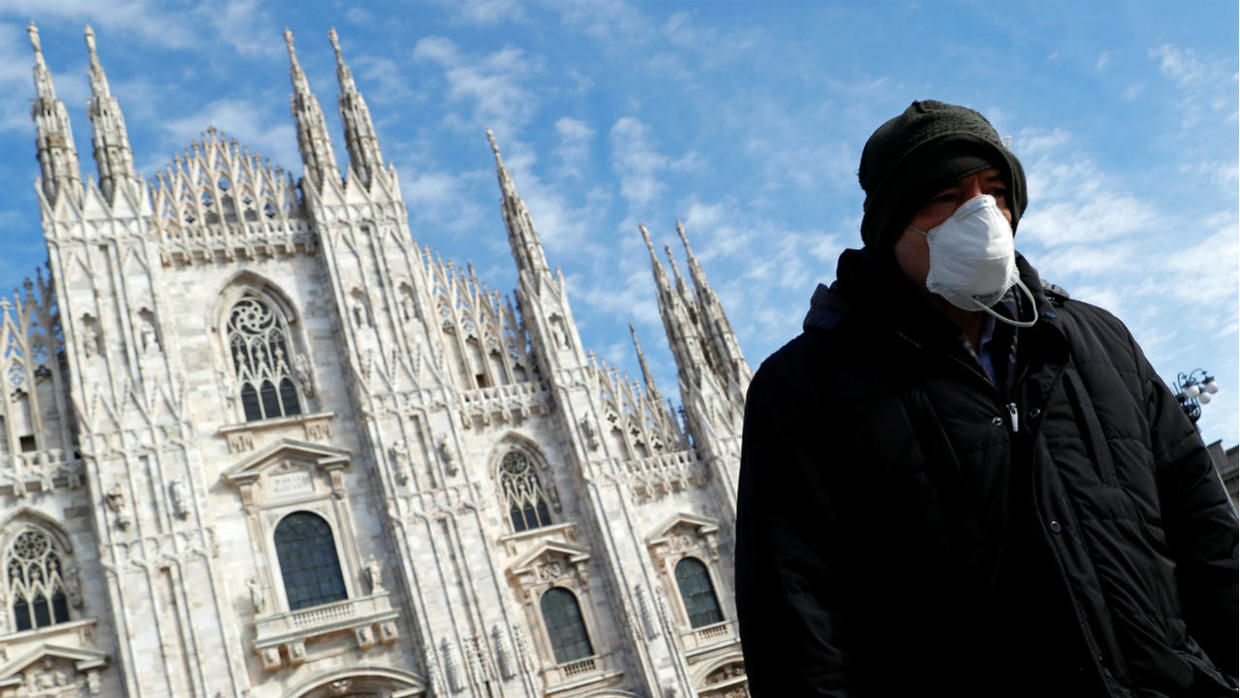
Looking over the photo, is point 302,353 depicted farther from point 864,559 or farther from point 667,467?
point 864,559

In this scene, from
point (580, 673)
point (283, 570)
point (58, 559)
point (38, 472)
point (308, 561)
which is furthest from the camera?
point (580, 673)

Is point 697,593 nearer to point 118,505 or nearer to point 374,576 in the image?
point 374,576

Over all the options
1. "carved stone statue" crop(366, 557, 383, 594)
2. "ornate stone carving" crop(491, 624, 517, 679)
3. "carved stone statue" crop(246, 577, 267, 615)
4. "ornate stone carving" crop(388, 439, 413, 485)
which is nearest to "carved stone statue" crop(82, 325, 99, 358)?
"carved stone statue" crop(246, 577, 267, 615)

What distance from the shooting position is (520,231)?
27.0 m

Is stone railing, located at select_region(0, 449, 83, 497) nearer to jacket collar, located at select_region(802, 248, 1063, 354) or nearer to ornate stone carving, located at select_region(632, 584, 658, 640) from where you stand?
ornate stone carving, located at select_region(632, 584, 658, 640)

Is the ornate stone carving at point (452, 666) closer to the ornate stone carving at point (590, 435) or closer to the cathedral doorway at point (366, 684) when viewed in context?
the cathedral doorway at point (366, 684)

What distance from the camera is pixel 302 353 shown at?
2423 cm

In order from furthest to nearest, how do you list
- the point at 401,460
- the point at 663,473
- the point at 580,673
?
the point at 663,473
the point at 401,460
the point at 580,673

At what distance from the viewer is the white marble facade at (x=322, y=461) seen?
20906 mm

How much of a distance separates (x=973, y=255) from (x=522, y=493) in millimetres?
22405

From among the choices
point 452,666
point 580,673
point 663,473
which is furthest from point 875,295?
point 663,473

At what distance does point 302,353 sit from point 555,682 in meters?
8.59

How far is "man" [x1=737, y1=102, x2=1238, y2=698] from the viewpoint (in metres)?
2.40

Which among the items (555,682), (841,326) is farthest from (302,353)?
→ (841,326)
